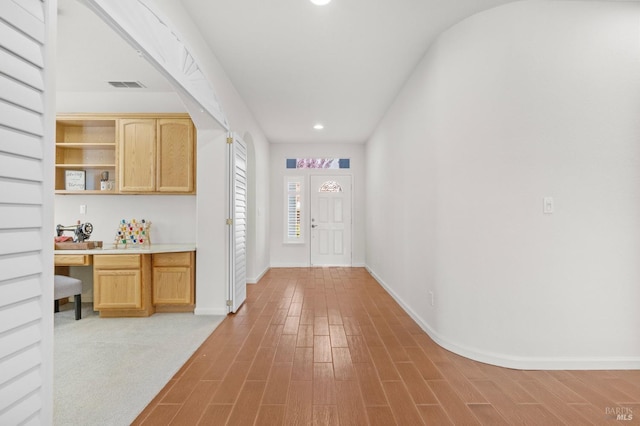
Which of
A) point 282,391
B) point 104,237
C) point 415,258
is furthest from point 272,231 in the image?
point 282,391

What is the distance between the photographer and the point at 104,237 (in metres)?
4.44

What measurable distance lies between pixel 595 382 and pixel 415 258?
5.90 feet

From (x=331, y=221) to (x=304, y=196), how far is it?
817mm

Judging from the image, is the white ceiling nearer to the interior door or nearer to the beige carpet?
the interior door

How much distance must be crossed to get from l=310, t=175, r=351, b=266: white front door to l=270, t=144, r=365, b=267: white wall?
0.44 ft

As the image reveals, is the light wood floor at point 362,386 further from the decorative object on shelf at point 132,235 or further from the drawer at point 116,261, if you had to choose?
the decorative object on shelf at point 132,235

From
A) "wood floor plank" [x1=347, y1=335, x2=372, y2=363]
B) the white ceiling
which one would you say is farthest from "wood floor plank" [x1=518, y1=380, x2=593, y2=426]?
the white ceiling

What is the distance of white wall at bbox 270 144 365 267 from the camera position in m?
7.47

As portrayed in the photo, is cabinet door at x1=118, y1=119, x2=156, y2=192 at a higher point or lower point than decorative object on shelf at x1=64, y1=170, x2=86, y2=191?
higher

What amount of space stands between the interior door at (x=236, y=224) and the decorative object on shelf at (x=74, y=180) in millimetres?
1989

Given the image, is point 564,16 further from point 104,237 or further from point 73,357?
point 104,237

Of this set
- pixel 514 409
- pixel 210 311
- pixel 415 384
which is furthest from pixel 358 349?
pixel 210 311

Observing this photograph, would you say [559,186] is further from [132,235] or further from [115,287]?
[132,235]

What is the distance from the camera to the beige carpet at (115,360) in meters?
1.99
